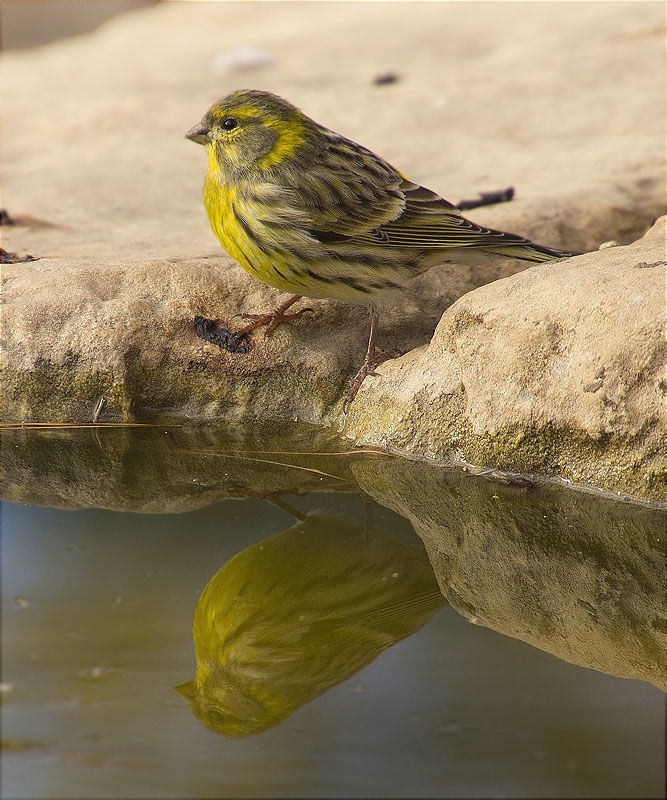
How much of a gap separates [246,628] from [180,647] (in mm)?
251

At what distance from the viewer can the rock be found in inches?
148

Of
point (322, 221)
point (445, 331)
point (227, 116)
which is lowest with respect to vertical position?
point (445, 331)

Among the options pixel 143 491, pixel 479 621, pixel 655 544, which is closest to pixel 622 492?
pixel 655 544

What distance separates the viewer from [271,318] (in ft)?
15.5

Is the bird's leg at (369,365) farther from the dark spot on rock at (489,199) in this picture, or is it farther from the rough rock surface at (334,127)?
the dark spot on rock at (489,199)

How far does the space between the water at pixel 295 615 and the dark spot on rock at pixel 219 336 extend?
0.58 metres

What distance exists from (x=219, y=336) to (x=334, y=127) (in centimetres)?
449

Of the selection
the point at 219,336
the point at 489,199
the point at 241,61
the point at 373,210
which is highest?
the point at 241,61

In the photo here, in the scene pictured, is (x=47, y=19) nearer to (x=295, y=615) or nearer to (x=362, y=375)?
(x=362, y=375)

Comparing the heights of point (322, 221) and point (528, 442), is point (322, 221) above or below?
above

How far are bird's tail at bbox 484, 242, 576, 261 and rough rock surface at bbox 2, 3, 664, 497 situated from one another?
41 centimetres

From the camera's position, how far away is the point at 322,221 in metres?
4.45

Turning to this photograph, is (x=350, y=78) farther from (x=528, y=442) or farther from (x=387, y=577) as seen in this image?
(x=387, y=577)

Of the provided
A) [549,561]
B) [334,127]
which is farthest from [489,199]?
[549,561]
